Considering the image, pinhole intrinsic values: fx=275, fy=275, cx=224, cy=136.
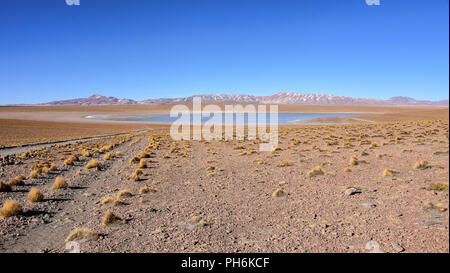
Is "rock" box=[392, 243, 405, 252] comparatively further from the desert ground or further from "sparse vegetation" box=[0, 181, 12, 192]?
"sparse vegetation" box=[0, 181, 12, 192]

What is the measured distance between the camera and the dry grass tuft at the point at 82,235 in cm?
629

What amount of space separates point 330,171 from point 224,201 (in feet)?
20.0

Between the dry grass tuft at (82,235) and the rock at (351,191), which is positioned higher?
the rock at (351,191)

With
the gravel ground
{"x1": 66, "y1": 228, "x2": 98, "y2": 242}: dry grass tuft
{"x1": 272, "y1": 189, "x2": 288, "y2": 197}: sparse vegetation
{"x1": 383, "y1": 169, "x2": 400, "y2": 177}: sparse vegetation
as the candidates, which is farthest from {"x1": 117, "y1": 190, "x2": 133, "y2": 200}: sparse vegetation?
{"x1": 383, "y1": 169, "x2": 400, "y2": 177}: sparse vegetation

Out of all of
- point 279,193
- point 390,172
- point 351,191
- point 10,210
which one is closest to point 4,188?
point 10,210

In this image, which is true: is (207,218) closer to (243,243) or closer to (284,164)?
(243,243)

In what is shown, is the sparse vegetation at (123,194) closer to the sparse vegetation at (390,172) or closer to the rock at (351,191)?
the rock at (351,191)

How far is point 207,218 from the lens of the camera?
24.6 feet

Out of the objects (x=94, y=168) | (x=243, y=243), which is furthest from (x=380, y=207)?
(x=94, y=168)

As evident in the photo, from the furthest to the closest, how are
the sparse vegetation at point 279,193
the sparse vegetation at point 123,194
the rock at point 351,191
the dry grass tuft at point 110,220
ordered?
the sparse vegetation at point 123,194 → the sparse vegetation at point 279,193 → the rock at point 351,191 → the dry grass tuft at point 110,220

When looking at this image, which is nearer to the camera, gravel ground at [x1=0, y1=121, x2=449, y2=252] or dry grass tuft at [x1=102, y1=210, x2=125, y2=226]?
gravel ground at [x1=0, y1=121, x2=449, y2=252]

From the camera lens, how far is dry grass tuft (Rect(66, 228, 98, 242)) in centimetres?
629

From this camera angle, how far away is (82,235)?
636 centimetres

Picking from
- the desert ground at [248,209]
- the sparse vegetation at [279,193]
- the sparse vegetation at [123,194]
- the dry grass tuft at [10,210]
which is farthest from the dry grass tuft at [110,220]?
the sparse vegetation at [279,193]
